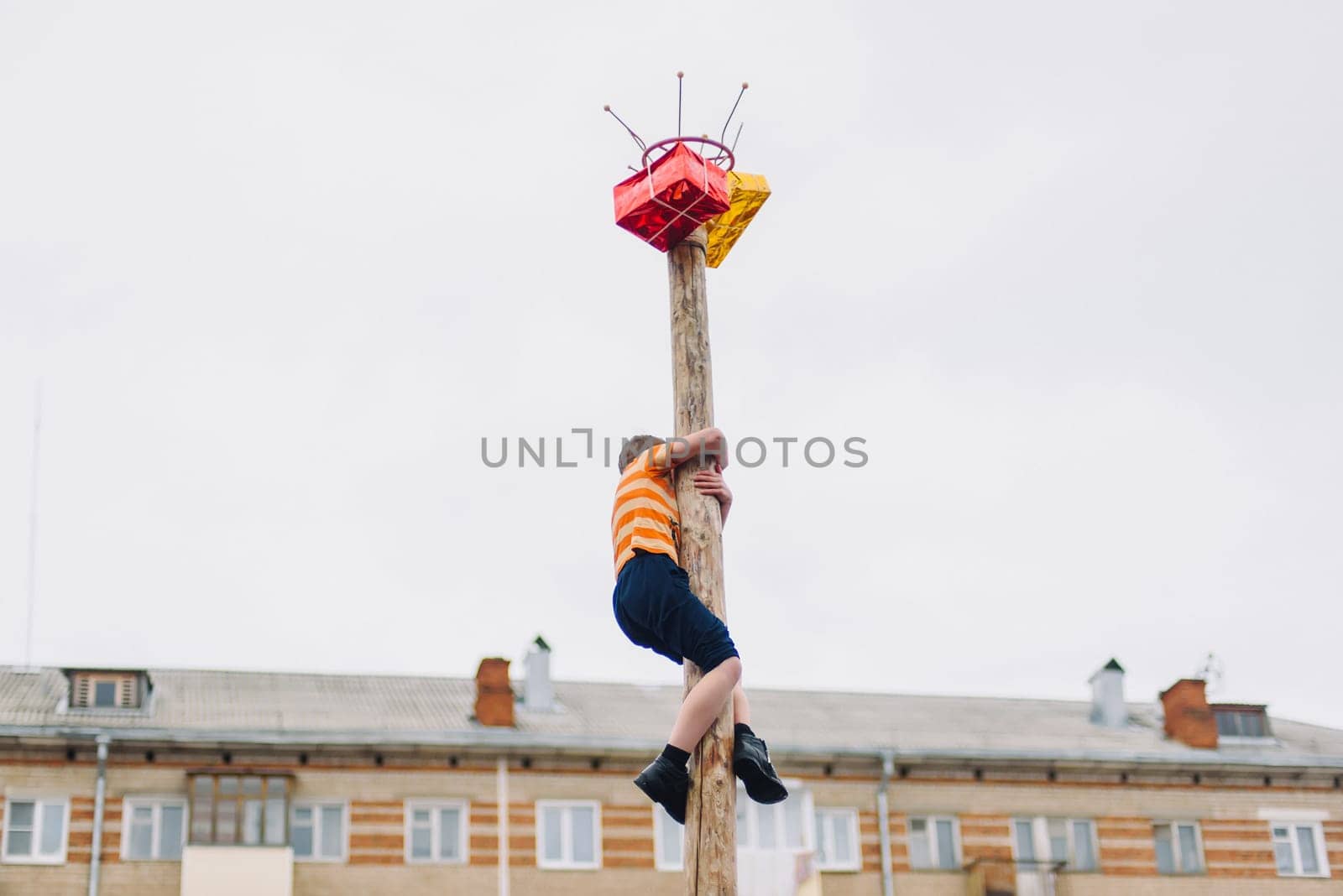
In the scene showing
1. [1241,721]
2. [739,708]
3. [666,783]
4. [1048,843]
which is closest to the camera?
Result: [666,783]

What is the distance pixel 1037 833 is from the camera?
37219 mm

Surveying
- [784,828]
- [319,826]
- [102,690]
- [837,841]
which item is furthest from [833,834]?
[102,690]

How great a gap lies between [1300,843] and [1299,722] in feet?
15.8

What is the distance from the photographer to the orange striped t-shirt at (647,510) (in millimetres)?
9594

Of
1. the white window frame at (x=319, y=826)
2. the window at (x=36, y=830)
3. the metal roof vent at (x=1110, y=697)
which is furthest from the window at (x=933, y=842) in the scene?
the window at (x=36, y=830)

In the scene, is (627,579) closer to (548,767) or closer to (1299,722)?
(548,767)

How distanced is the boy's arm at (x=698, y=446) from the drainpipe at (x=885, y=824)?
91.9ft

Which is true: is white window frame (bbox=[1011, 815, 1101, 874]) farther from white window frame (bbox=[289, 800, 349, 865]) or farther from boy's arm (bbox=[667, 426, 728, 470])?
boy's arm (bbox=[667, 426, 728, 470])

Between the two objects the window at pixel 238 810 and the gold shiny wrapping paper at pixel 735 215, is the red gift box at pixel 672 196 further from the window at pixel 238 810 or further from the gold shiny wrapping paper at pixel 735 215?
the window at pixel 238 810

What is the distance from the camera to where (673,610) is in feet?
30.8

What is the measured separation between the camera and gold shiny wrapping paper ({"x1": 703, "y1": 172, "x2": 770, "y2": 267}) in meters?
10.7

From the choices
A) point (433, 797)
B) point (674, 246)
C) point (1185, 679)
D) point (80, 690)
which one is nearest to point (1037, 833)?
point (1185, 679)

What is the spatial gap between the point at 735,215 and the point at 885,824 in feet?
90.7

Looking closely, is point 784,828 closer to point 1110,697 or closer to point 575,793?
point 575,793
